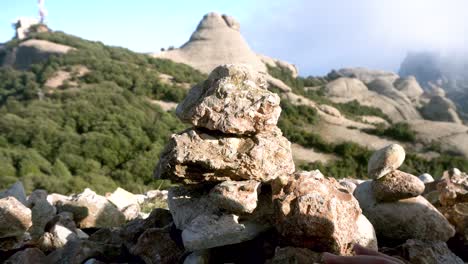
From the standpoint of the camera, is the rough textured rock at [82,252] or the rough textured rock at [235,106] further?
the rough textured rock at [82,252]

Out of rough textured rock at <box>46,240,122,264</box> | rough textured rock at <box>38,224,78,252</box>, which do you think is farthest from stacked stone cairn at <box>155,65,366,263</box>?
rough textured rock at <box>38,224,78,252</box>

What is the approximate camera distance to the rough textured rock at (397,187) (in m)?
5.84

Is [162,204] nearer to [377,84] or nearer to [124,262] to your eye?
[124,262]

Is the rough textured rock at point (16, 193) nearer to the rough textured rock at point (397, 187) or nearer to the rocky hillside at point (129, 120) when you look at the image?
the rough textured rock at point (397, 187)

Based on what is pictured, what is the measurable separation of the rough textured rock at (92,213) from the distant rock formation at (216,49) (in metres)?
50.6

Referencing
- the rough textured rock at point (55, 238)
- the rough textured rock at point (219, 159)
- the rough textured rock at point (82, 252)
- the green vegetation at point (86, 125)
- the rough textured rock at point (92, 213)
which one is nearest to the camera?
the rough textured rock at point (219, 159)

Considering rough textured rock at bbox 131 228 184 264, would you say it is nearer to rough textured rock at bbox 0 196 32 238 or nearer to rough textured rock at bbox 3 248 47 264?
rough textured rock at bbox 3 248 47 264

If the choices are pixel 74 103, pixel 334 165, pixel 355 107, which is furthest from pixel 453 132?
pixel 74 103

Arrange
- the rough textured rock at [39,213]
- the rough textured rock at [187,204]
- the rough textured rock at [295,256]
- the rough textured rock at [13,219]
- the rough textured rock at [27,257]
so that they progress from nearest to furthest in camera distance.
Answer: the rough textured rock at [295,256] < the rough textured rock at [187,204] < the rough textured rock at [27,257] < the rough textured rock at [13,219] < the rough textured rock at [39,213]

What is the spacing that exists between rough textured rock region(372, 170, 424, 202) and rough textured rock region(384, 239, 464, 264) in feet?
2.81

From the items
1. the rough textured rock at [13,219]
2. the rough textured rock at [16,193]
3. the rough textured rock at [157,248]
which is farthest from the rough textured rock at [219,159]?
the rough textured rock at [16,193]

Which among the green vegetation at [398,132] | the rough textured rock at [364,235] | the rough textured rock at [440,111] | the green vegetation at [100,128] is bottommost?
the rough textured rock at [440,111]

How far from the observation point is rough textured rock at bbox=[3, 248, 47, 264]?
222 inches

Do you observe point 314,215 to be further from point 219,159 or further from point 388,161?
point 388,161
